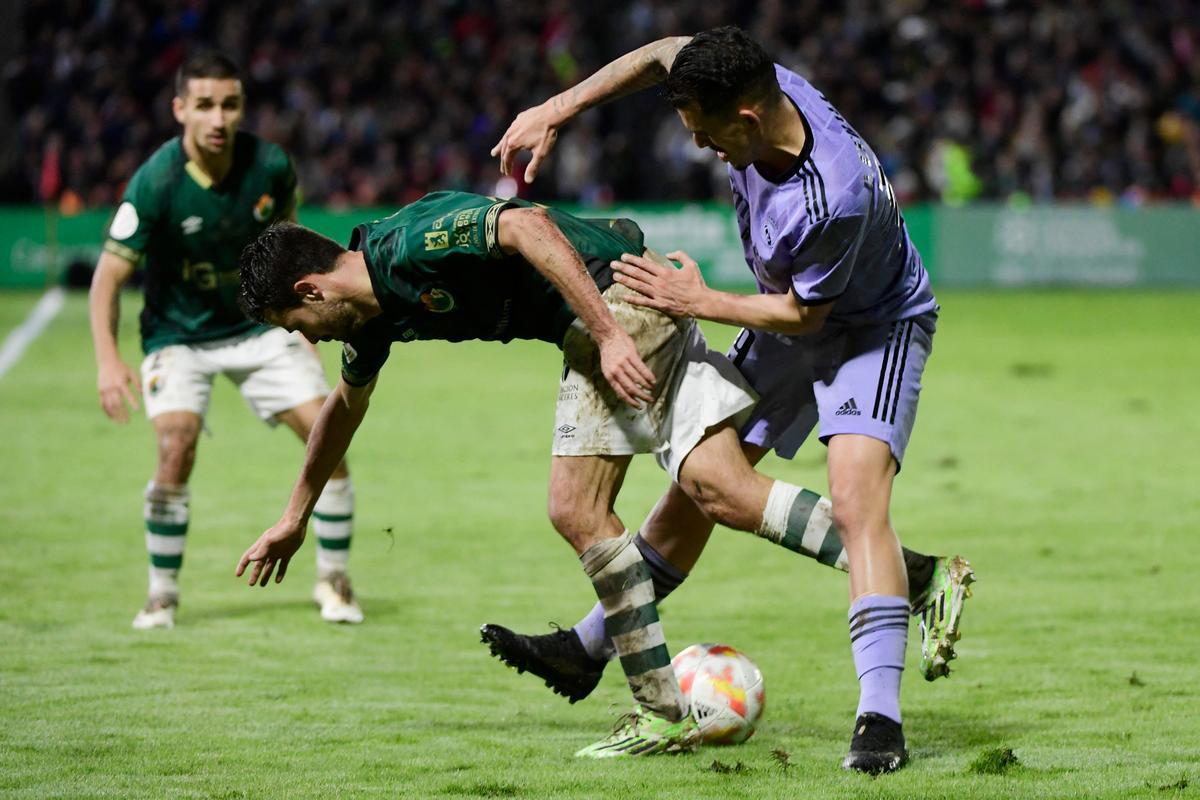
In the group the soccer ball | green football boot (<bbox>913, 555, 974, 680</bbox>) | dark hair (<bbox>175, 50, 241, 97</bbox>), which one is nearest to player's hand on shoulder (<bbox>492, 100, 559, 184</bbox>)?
the soccer ball

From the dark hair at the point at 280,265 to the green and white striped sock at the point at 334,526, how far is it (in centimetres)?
263

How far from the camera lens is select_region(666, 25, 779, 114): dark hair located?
4.72 metres

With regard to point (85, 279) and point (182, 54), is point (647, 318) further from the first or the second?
point (182, 54)

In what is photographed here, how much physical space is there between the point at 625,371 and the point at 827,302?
0.63 metres

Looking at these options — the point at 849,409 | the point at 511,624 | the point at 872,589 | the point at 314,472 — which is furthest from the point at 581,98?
the point at 511,624

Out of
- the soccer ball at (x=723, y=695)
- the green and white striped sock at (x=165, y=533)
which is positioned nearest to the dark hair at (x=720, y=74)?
the soccer ball at (x=723, y=695)

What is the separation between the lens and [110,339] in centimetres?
730

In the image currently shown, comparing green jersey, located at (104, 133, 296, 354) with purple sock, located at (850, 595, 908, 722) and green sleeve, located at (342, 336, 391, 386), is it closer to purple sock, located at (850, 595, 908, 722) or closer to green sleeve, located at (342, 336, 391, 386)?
green sleeve, located at (342, 336, 391, 386)

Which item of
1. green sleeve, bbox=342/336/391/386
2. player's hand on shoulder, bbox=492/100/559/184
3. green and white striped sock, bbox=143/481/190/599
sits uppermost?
player's hand on shoulder, bbox=492/100/559/184

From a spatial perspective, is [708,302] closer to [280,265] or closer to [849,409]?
[849,409]

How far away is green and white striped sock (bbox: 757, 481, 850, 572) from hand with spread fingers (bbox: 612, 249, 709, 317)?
0.59 metres

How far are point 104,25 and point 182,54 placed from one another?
59.4 inches

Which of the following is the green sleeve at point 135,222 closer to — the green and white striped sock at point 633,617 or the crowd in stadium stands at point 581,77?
the green and white striped sock at point 633,617

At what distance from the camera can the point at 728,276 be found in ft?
84.2
